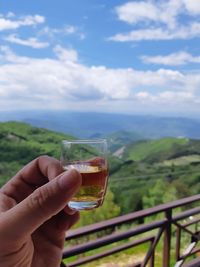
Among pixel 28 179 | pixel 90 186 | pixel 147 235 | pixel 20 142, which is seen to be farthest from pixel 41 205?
pixel 20 142

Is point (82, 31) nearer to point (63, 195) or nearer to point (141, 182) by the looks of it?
point (141, 182)

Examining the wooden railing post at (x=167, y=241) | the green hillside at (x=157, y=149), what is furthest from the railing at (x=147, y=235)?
the green hillside at (x=157, y=149)

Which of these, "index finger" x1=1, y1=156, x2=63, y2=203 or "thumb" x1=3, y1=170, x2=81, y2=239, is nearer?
"thumb" x1=3, y1=170, x2=81, y2=239

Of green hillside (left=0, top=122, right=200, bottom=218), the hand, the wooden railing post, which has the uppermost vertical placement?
the hand

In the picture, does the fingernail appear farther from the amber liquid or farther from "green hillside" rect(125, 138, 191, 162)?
"green hillside" rect(125, 138, 191, 162)

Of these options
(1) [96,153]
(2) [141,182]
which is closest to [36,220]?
(1) [96,153]

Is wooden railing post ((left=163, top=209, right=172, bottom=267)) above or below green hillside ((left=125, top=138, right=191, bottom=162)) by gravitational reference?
above

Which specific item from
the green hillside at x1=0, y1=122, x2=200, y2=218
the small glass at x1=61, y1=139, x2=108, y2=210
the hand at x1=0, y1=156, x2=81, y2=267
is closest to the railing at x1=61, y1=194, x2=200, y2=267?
the hand at x1=0, y1=156, x2=81, y2=267
